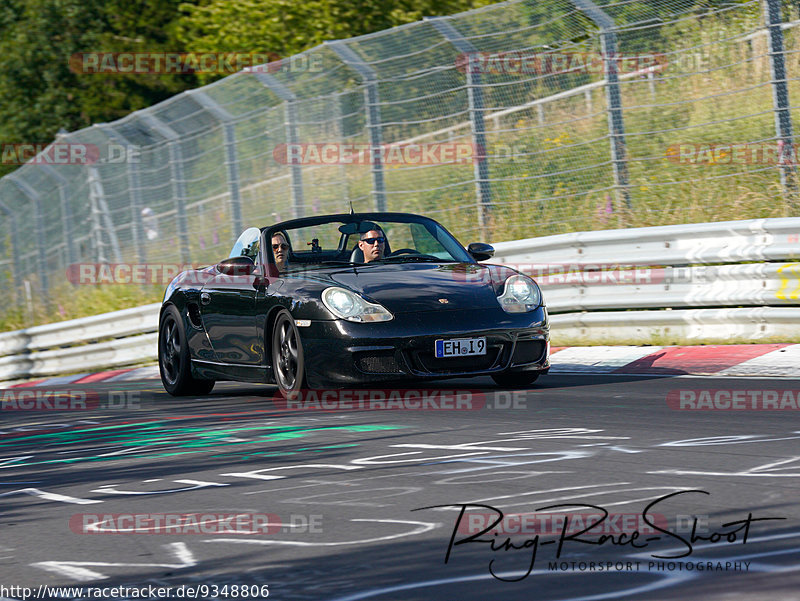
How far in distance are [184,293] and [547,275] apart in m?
3.44

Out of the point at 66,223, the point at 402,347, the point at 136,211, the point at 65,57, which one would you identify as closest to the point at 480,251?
the point at 402,347

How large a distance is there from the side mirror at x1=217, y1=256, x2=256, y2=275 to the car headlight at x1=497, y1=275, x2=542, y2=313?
1972 mm

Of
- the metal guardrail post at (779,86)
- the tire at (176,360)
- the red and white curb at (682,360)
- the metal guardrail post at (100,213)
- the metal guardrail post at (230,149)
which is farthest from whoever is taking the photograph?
the metal guardrail post at (100,213)

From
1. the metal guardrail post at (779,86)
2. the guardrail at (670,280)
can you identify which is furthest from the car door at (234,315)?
the metal guardrail post at (779,86)

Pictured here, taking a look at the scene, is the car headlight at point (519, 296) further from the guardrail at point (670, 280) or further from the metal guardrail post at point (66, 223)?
the metal guardrail post at point (66, 223)

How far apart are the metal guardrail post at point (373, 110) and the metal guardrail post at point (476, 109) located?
3.79ft

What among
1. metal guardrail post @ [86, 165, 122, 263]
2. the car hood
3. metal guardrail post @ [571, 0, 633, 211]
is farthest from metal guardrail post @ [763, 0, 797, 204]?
metal guardrail post @ [86, 165, 122, 263]

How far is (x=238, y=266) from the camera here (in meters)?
10.2

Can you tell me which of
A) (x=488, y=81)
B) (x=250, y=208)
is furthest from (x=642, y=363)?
(x=250, y=208)

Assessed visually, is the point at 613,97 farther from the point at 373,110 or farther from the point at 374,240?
the point at 374,240

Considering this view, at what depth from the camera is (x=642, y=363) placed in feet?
35.1

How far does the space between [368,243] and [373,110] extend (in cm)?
571

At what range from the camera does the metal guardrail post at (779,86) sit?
1175 centimetres

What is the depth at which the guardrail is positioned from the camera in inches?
423
